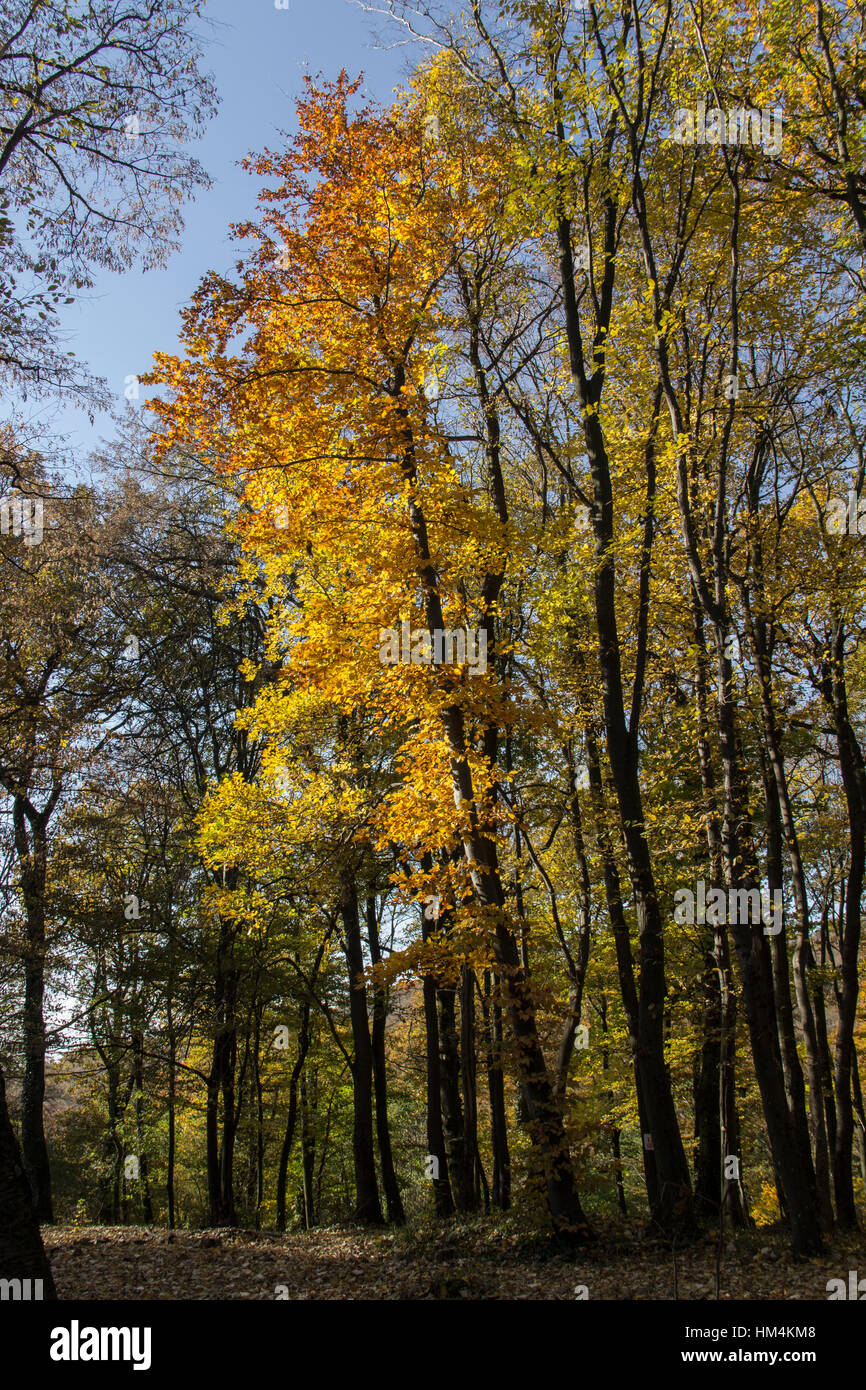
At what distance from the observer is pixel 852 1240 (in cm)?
932

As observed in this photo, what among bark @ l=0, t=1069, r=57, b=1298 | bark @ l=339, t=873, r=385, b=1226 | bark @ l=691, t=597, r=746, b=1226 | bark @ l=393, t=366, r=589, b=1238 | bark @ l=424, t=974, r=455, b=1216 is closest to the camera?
bark @ l=0, t=1069, r=57, b=1298

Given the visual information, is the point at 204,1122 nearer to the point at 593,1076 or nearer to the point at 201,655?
the point at 593,1076

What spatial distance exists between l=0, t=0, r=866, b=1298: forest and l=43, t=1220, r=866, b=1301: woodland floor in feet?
0.62

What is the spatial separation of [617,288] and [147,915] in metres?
12.5

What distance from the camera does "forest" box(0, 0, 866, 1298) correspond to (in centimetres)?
802

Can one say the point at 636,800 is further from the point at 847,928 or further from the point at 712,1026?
the point at 712,1026

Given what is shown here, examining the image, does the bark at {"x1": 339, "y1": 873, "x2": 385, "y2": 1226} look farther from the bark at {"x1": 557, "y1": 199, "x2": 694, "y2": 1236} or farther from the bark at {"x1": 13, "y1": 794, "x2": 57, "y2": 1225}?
the bark at {"x1": 557, "y1": 199, "x2": 694, "y2": 1236}

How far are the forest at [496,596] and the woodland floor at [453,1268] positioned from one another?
0.62 ft

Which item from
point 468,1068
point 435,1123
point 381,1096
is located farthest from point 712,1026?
point 381,1096

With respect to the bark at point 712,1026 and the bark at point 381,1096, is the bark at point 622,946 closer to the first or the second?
the bark at point 712,1026

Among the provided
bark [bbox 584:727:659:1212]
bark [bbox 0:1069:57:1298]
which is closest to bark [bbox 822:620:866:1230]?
bark [bbox 584:727:659:1212]

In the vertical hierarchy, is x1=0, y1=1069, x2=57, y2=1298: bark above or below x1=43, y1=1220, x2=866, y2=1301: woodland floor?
above

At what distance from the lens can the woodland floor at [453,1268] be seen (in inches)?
279

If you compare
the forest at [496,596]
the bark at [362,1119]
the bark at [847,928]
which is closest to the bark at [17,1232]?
the forest at [496,596]
